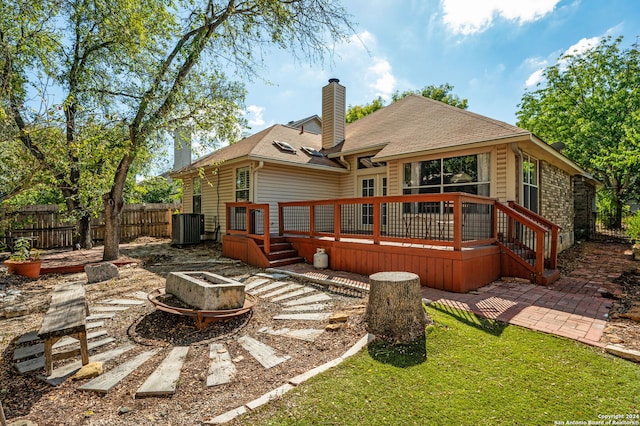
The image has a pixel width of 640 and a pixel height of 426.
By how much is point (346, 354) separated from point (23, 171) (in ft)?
22.4

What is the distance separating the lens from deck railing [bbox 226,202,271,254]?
8.03 metres

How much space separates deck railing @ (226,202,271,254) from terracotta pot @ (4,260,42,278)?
14.5ft

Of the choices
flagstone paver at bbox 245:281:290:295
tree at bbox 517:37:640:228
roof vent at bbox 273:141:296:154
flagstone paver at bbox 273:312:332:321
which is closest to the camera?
flagstone paver at bbox 273:312:332:321

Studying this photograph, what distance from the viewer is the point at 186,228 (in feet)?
38.1

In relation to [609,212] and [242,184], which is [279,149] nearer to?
[242,184]

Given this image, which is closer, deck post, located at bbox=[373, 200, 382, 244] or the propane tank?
deck post, located at bbox=[373, 200, 382, 244]

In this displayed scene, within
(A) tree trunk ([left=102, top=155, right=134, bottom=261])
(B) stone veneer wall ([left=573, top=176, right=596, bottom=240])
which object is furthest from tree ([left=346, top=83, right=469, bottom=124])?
(A) tree trunk ([left=102, top=155, right=134, bottom=261])

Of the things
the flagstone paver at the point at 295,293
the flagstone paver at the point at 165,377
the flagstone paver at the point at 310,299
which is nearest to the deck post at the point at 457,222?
the flagstone paver at the point at 310,299

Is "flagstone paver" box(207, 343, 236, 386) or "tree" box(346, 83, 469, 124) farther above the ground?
"tree" box(346, 83, 469, 124)

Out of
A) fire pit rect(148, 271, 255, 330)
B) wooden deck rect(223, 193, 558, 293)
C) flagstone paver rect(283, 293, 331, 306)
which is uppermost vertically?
wooden deck rect(223, 193, 558, 293)

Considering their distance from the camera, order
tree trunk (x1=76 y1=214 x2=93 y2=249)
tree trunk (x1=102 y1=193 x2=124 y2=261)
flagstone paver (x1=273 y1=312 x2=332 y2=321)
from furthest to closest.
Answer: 1. tree trunk (x1=76 y1=214 x2=93 y2=249)
2. tree trunk (x1=102 y1=193 x2=124 y2=261)
3. flagstone paver (x1=273 y1=312 x2=332 y2=321)

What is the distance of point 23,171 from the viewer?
5.91 metres

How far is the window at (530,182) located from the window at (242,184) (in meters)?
7.90

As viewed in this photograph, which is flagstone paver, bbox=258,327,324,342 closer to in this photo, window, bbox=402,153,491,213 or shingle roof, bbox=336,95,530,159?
window, bbox=402,153,491,213
